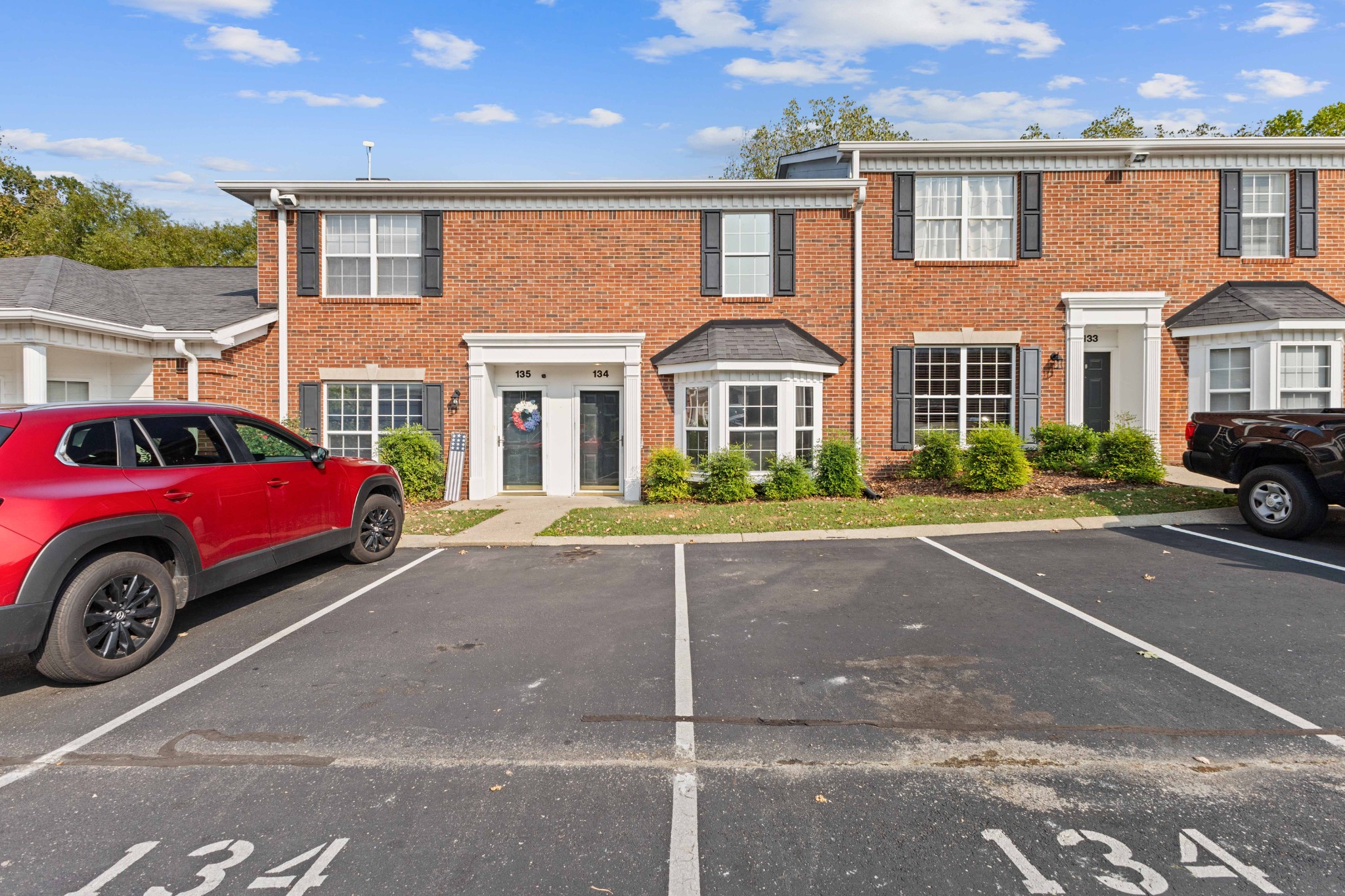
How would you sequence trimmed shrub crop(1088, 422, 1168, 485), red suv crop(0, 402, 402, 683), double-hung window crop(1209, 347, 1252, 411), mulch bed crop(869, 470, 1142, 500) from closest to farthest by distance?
red suv crop(0, 402, 402, 683) < mulch bed crop(869, 470, 1142, 500) < trimmed shrub crop(1088, 422, 1168, 485) < double-hung window crop(1209, 347, 1252, 411)

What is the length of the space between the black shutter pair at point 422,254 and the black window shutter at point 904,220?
887 cm

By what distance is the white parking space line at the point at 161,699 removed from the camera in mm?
3264

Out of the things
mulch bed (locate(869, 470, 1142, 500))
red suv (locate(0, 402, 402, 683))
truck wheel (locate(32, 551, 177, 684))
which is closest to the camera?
red suv (locate(0, 402, 402, 683))

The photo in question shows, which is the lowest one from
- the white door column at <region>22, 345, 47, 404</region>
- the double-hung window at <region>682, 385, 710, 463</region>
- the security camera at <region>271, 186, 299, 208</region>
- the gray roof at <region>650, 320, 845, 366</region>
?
the double-hung window at <region>682, 385, 710, 463</region>

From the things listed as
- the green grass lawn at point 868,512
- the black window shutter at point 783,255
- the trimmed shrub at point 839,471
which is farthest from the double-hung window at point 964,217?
the green grass lawn at point 868,512

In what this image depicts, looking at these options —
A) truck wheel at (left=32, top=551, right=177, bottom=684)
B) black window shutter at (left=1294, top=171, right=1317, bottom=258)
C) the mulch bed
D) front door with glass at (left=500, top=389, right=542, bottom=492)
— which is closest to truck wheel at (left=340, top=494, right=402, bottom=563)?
truck wheel at (left=32, top=551, right=177, bottom=684)

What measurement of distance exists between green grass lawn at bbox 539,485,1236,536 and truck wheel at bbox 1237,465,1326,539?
1.25 m

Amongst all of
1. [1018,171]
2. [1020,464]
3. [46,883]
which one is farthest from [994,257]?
[46,883]

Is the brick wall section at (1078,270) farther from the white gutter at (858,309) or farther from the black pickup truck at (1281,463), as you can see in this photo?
the black pickup truck at (1281,463)

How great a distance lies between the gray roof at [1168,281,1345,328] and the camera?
11609mm

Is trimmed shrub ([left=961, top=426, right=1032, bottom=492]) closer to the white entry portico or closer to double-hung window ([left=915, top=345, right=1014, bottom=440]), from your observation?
double-hung window ([left=915, top=345, right=1014, bottom=440])

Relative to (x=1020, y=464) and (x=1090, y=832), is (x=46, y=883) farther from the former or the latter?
(x=1020, y=464)

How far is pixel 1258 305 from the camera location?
38.9 feet

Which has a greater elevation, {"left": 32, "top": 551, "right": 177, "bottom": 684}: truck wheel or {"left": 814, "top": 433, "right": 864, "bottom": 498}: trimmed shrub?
{"left": 814, "top": 433, "right": 864, "bottom": 498}: trimmed shrub
